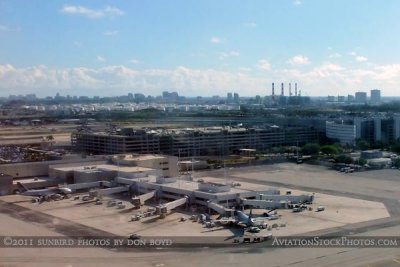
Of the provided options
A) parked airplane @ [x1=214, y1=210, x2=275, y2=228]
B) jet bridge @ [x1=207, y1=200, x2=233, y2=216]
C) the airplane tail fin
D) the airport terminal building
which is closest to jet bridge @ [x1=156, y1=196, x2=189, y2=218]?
jet bridge @ [x1=207, y1=200, x2=233, y2=216]

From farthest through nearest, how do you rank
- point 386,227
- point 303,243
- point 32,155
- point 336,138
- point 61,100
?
point 61,100 → point 336,138 → point 32,155 → point 386,227 → point 303,243

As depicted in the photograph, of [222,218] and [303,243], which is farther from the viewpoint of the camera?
[222,218]

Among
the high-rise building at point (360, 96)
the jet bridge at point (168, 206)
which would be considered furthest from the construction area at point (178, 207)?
the high-rise building at point (360, 96)

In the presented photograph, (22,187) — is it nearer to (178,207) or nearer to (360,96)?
(178,207)

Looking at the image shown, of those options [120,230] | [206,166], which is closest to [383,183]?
[206,166]

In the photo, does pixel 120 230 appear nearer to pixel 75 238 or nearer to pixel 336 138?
pixel 75 238

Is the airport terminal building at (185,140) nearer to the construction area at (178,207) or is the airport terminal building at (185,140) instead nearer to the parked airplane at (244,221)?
the construction area at (178,207)

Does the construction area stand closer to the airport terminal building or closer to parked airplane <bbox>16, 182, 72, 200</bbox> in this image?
parked airplane <bbox>16, 182, 72, 200</bbox>

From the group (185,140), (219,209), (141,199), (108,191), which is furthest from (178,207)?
(185,140)
